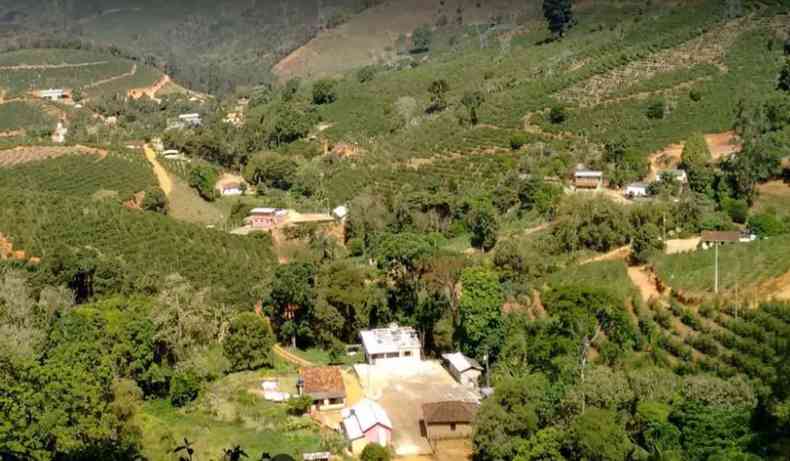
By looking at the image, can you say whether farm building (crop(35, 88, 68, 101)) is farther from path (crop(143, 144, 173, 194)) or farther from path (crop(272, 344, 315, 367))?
path (crop(272, 344, 315, 367))

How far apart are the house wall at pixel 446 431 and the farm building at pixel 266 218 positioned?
22502 mm

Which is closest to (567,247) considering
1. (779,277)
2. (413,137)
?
(779,277)

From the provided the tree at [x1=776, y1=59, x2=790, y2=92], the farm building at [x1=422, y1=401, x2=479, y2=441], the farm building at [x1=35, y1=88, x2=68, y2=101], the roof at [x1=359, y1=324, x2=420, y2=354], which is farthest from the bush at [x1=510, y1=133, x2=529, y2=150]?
the farm building at [x1=35, y1=88, x2=68, y2=101]

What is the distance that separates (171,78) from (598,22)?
183 feet

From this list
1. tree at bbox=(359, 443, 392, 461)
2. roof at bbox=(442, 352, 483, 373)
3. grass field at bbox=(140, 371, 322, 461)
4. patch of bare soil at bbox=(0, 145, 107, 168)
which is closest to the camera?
tree at bbox=(359, 443, 392, 461)

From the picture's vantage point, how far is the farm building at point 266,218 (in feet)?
154

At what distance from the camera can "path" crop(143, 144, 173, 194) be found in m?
54.6

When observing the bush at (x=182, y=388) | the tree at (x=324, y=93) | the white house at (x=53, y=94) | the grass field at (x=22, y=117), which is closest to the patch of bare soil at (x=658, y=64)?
the tree at (x=324, y=93)

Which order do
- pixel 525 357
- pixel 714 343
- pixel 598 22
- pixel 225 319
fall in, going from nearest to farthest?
pixel 714 343 < pixel 525 357 < pixel 225 319 < pixel 598 22

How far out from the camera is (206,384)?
29812 mm

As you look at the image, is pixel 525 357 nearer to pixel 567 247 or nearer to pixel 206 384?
pixel 567 247

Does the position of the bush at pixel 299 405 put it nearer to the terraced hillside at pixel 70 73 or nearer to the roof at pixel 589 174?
the roof at pixel 589 174

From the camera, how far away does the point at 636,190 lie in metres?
41.3

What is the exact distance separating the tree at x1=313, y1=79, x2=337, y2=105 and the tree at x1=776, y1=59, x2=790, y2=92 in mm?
36789
